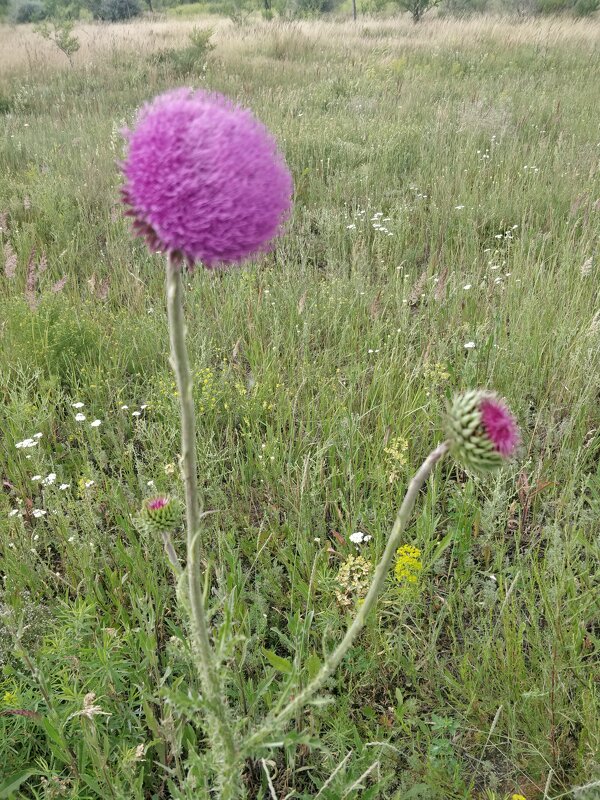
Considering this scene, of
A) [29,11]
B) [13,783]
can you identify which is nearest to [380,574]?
[13,783]

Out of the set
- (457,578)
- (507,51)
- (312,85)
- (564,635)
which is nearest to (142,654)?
(457,578)

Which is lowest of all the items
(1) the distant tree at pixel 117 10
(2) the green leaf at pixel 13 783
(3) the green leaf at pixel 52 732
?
(2) the green leaf at pixel 13 783

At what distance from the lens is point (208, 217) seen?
97cm

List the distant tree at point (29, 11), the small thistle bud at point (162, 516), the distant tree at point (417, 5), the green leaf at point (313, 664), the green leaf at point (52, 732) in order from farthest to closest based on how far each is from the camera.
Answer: the distant tree at point (29, 11) → the distant tree at point (417, 5) → the green leaf at point (313, 664) → the green leaf at point (52, 732) → the small thistle bud at point (162, 516)

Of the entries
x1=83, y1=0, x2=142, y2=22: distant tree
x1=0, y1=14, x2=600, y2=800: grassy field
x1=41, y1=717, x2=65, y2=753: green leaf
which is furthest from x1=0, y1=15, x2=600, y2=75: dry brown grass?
x1=83, y1=0, x2=142, y2=22: distant tree

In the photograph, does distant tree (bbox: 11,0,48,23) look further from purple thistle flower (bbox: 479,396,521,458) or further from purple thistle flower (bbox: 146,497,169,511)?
purple thistle flower (bbox: 479,396,521,458)

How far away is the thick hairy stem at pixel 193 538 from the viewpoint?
938mm

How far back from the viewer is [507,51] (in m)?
14.4

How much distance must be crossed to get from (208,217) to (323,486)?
67.8 inches

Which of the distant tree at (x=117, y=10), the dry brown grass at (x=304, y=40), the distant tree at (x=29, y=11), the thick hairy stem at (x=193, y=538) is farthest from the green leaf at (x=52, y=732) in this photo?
the distant tree at (x=29, y=11)

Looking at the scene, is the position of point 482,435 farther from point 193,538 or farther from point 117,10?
point 117,10

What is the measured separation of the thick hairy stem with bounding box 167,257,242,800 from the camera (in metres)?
0.94

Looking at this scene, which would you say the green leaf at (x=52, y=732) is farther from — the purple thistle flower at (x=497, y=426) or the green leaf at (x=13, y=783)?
the purple thistle flower at (x=497, y=426)

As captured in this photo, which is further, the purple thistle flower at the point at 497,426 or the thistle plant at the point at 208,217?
the purple thistle flower at the point at 497,426
